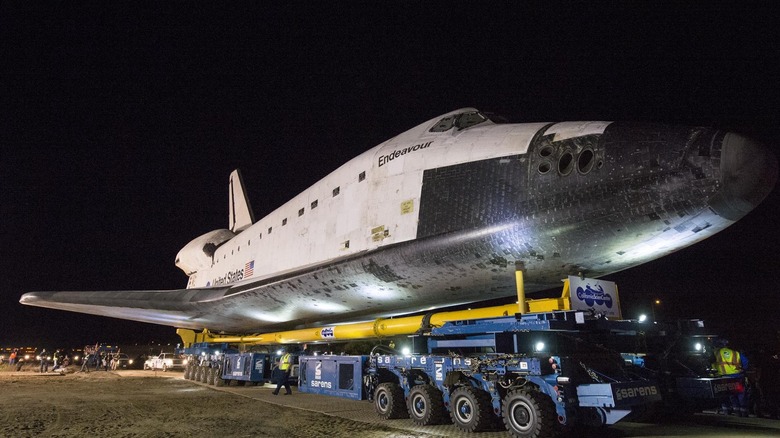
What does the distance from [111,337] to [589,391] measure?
7880 cm

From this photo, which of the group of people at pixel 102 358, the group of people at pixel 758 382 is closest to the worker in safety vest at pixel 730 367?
the group of people at pixel 758 382

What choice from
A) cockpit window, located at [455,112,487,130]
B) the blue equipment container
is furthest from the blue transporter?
cockpit window, located at [455,112,487,130]

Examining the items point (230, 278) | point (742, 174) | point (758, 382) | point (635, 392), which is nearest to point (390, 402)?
point (635, 392)

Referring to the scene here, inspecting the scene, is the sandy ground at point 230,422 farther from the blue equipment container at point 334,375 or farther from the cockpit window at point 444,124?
the cockpit window at point 444,124

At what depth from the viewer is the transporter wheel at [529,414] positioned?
15.9ft

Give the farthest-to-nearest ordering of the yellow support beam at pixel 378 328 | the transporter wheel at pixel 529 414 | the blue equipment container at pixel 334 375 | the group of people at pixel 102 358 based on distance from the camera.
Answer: the group of people at pixel 102 358 → the blue equipment container at pixel 334 375 → the yellow support beam at pixel 378 328 → the transporter wheel at pixel 529 414

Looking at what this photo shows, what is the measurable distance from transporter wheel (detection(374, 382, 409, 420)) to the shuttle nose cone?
474 cm

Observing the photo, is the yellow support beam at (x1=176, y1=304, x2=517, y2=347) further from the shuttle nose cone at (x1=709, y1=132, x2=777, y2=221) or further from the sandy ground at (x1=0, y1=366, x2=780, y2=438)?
the shuttle nose cone at (x1=709, y1=132, x2=777, y2=221)

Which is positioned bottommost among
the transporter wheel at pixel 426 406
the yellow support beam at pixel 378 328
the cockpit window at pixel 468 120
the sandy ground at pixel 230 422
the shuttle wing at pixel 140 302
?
the sandy ground at pixel 230 422

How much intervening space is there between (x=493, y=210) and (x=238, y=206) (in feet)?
47.3

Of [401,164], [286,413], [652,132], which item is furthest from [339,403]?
[652,132]

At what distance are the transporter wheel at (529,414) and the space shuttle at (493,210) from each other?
126 cm

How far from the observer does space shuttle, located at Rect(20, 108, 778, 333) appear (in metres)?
4.04

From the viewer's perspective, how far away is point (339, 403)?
921cm
